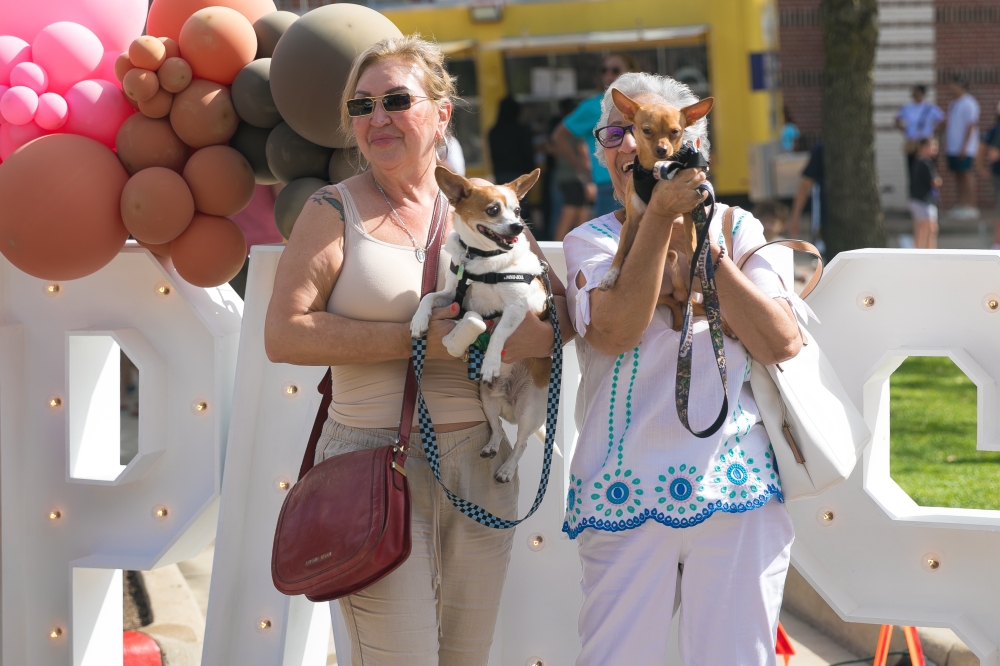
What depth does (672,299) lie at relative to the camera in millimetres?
2443

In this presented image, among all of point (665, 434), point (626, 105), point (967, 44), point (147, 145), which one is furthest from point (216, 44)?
point (967, 44)

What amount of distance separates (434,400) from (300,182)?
45.0 inches

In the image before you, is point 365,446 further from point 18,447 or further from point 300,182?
point 18,447

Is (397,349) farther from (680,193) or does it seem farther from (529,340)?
(680,193)

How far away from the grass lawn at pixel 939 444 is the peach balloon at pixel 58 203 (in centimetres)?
412

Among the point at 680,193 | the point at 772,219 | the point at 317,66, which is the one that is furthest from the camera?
the point at 772,219

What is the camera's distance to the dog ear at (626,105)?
2297 mm

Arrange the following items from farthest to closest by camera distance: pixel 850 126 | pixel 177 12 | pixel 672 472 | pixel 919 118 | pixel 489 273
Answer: pixel 919 118 < pixel 850 126 < pixel 177 12 < pixel 489 273 < pixel 672 472

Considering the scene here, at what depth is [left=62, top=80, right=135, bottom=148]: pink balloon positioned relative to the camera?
3344mm

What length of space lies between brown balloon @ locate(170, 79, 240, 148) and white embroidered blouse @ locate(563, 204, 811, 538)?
4.79ft

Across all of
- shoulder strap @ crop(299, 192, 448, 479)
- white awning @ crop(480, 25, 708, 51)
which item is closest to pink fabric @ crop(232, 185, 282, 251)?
shoulder strap @ crop(299, 192, 448, 479)

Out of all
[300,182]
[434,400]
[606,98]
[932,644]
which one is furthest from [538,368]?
[932,644]

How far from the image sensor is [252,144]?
342 cm

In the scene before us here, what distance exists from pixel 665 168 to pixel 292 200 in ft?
4.99
